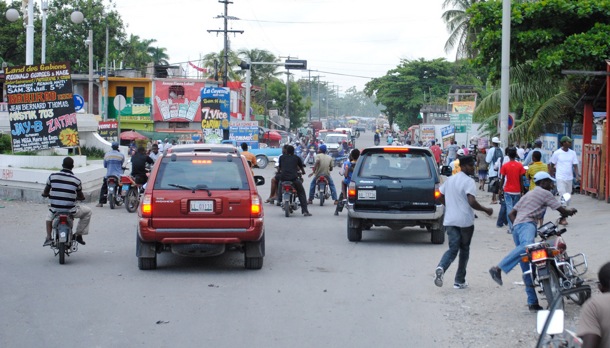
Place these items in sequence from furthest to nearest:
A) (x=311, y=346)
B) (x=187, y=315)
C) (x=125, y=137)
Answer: (x=125, y=137) < (x=187, y=315) < (x=311, y=346)

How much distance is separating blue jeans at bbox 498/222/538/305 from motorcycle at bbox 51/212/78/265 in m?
6.36

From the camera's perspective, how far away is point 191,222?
11.5 metres

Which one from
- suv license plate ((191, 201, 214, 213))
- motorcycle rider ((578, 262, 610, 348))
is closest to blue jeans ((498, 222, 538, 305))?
suv license plate ((191, 201, 214, 213))

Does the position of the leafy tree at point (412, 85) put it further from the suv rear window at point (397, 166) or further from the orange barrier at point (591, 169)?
the suv rear window at point (397, 166)

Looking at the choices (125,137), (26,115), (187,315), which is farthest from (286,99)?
(187,315)

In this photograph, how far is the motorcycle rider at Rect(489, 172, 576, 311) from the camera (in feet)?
30.6

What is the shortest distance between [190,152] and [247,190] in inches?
43.5

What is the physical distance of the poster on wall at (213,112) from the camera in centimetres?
4422

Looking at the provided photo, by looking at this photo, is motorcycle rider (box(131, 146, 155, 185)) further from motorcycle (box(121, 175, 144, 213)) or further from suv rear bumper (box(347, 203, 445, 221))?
suv rear bumper (box(347, 203, 445, 221))

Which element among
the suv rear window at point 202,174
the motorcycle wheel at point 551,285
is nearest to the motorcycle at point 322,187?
the suv rear window at point 202,174

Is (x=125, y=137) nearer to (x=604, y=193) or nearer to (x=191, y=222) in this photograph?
(x=604, y=193)

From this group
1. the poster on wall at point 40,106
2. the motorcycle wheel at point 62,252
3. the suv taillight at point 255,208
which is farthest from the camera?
the poster on wall at point 40,106

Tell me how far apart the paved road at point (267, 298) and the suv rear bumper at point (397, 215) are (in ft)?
1.78

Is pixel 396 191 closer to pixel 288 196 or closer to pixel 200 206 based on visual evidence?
pixel 200 206
